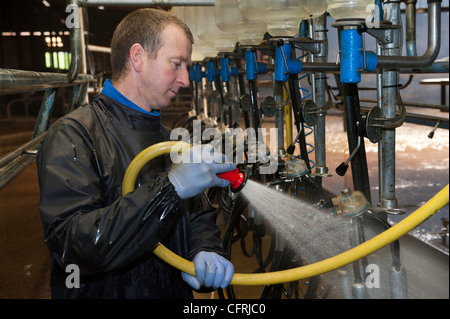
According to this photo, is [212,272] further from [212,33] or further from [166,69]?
[212,33]

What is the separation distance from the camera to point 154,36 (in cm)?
119

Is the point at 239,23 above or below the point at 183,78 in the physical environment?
above

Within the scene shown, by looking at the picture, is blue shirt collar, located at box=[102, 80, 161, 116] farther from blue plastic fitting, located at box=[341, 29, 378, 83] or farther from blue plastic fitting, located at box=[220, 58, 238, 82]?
blue plastic fitting, located at box=[220, 58, 238, 82]

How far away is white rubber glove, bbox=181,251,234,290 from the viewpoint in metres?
1.08

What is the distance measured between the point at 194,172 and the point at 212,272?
10.7 inches

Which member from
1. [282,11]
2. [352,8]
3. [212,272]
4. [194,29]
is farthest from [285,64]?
[194,29]

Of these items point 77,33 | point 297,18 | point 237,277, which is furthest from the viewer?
point 77,33

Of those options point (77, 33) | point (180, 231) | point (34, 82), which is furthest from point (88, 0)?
point (180, 231)

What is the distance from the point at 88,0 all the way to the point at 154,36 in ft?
3.55

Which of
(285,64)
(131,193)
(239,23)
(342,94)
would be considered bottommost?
(131,193)

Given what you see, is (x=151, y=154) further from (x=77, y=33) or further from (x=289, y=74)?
(x=77, y=33)

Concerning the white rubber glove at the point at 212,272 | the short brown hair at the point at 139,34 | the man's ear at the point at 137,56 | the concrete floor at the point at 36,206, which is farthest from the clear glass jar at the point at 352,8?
the concrete floor at the point at 36,206

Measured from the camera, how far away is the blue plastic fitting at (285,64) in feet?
4.71

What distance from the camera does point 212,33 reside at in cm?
266
